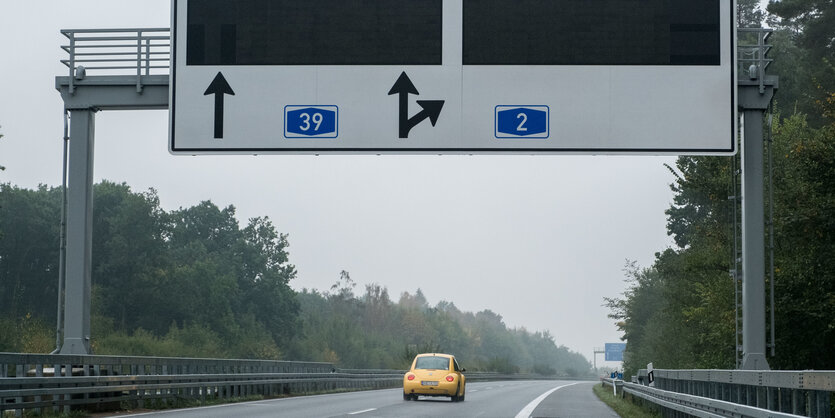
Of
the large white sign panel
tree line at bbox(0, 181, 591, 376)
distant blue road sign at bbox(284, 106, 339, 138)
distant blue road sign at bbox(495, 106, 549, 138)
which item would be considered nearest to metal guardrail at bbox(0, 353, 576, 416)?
distant blue road sign at bbox(284, 106, 339, 138)

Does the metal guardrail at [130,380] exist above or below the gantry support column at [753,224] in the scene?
below

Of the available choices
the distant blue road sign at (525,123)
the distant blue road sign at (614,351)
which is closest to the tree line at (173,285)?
the distant blue road sign at (614,351)

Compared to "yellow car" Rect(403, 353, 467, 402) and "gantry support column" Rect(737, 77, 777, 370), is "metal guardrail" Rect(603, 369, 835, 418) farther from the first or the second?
"yellow car" Rect(403, 353, 467, 402)

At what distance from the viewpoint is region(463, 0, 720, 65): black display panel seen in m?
17.9

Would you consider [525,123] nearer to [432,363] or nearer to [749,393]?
[749,393]

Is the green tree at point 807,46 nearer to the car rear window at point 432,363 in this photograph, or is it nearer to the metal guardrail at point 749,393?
the car rear window at point 432,363

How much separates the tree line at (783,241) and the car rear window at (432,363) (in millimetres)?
8259

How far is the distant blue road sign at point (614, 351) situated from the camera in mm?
99625

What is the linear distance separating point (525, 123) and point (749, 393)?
20.6 feet

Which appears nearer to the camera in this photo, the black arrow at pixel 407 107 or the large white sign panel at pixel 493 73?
the large white sign panel at pixel 493 73

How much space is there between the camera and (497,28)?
18.0m

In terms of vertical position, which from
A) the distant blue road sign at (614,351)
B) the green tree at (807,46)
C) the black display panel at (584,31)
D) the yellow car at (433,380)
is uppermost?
the green tree at (807,46)

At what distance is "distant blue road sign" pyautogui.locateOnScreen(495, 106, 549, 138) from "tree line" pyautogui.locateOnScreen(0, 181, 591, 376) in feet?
165

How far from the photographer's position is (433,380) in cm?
3142
